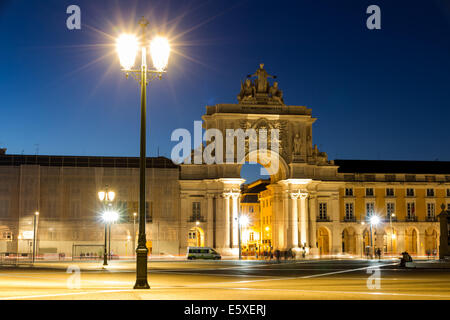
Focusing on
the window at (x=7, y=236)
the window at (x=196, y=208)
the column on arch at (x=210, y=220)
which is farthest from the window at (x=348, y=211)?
the window at (x=7, y=236)

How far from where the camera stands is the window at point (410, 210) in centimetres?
8312

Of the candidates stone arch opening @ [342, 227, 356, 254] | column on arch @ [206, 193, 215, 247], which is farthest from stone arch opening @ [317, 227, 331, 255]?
column on arch @ [206, 193, 215, 247]

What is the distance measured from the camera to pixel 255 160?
79062 mm

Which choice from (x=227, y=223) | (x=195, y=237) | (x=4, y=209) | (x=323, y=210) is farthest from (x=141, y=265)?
(x=323, y=210)

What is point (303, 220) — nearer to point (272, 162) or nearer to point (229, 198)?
point (272, 162)

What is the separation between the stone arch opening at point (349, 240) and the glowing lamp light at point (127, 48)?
65978 mm

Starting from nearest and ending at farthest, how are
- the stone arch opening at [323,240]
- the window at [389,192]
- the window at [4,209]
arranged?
the window at [4,209]
the window at [389,192]
the stone arch opening at [323,240]

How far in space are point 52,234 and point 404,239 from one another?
46.5 m

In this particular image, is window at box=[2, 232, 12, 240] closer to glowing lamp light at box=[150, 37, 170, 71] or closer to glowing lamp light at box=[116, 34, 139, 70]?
glowing lamp light at box=[116, 34, 139, 70]

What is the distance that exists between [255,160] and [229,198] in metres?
7.14

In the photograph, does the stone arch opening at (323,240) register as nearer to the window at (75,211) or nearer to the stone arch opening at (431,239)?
the stone arch opening at (431,239)

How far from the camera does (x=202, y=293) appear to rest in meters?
19.3

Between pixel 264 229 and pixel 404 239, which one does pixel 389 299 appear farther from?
pixel 264 229

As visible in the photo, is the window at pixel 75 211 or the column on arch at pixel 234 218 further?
the column on arch at pixel 234 218
